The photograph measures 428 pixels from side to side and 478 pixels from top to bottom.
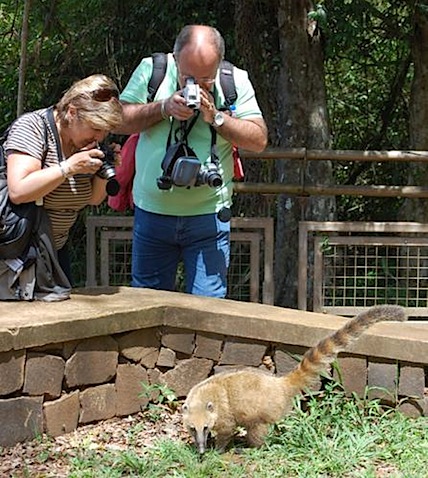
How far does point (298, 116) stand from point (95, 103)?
365cm

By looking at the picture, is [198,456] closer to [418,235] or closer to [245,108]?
[245,108]

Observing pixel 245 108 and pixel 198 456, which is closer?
pixel 198 456

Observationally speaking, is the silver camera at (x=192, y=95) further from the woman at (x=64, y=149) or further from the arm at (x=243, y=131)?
the woman at (x=64, y=149)

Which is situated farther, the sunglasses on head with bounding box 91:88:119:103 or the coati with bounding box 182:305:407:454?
the sunglasses on head with bounding box 91:88:119:103

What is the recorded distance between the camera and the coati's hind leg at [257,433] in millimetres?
3660

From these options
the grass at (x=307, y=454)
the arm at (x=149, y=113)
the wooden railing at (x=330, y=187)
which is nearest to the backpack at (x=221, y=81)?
the arm at (x=149, y=113)

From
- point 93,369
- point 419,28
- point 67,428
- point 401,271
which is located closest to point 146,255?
point 93,369

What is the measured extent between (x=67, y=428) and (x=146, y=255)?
939mm

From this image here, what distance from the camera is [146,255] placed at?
431 cm

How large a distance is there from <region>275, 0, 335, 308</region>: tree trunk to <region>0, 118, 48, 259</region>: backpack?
11.4 ft

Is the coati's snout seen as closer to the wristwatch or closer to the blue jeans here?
the blue jeans

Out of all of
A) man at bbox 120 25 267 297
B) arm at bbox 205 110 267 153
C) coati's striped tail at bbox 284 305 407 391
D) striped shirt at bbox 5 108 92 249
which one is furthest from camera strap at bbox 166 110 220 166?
coati's striped tail at bbox 284 305 407 391

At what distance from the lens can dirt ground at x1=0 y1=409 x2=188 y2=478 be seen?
137 inches

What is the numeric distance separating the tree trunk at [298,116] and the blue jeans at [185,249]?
2662 millimetres
